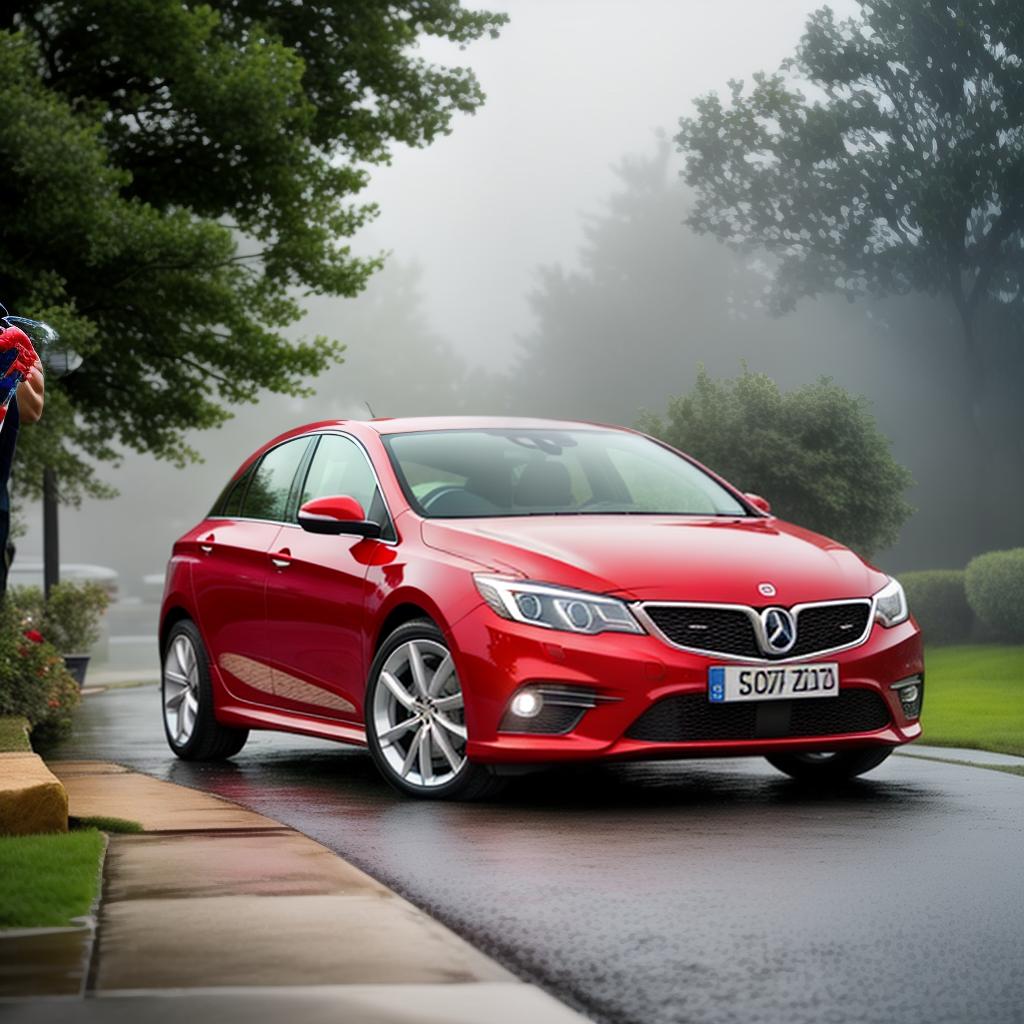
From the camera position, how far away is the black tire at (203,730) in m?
10.5

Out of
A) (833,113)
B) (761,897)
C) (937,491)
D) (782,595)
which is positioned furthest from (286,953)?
(937,491)

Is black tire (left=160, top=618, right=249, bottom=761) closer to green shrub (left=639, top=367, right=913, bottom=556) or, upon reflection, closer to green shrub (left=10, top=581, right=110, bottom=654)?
green shrub (left=10, top=581, right=110, bottom=654)

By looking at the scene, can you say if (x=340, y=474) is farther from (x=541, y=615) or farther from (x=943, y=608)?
(x=943, y=608)

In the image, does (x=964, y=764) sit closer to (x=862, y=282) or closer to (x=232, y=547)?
(x=232, y=547)

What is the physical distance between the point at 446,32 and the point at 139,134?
13.6 ft

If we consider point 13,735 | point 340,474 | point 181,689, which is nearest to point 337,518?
point 340,474

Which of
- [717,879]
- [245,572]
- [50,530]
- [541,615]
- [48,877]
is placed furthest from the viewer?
[50,530]

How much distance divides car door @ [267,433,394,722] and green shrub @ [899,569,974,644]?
21.4m

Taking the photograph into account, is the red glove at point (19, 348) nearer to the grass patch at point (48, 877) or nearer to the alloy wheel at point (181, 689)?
the grass patch at point (48, 877)

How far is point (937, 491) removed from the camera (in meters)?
46.4

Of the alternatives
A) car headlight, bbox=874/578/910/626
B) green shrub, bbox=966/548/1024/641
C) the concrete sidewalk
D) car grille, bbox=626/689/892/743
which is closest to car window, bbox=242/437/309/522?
car grille, bbox=626/689/892/743

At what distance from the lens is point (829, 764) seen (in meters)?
9.34

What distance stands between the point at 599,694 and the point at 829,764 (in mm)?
1919

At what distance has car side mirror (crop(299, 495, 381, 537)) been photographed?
347 inches
